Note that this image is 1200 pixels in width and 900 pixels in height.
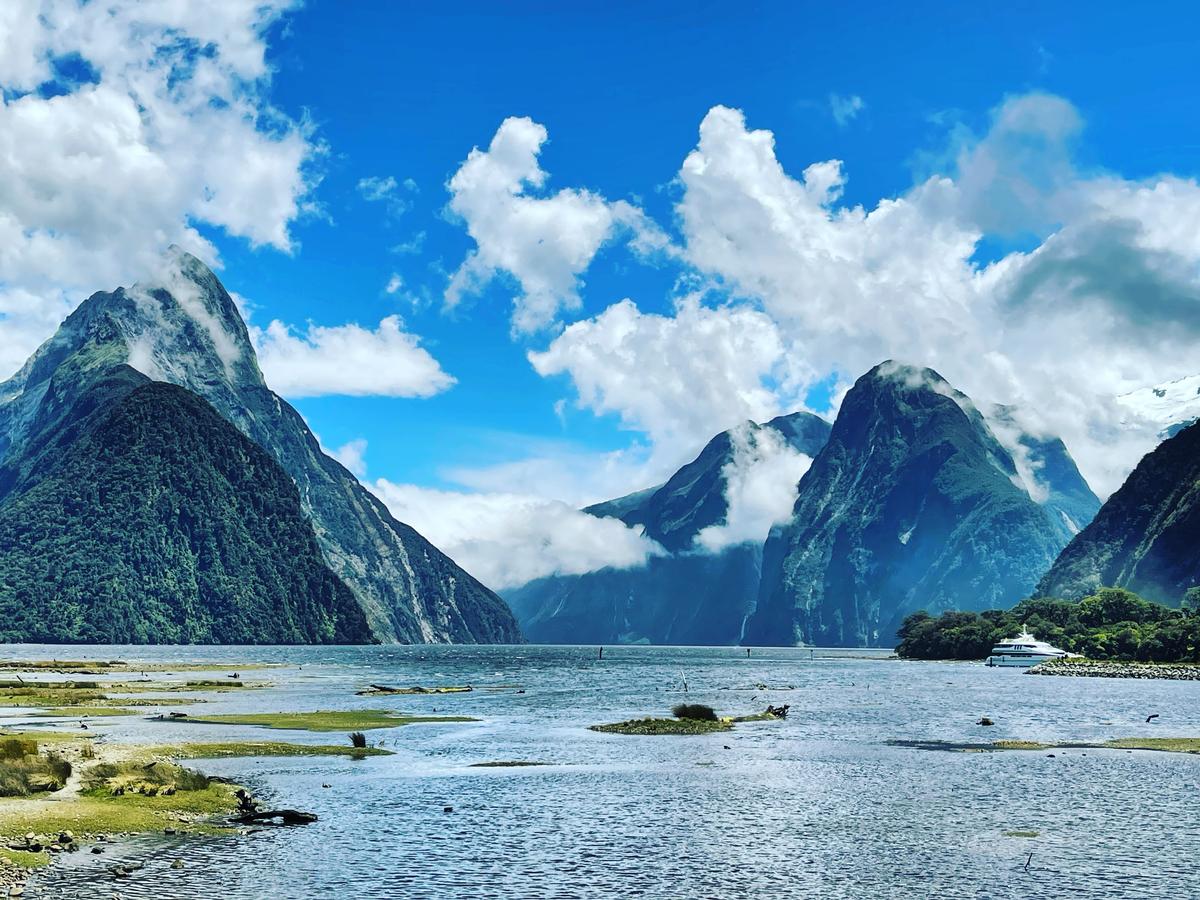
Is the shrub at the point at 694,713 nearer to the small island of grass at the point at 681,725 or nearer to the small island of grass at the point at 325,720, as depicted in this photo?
the small island of grass at the point at 681,725

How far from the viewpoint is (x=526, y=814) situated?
178ft

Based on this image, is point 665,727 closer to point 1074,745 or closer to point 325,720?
point 325,720

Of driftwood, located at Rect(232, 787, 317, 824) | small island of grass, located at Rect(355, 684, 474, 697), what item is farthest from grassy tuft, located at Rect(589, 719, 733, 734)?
small island of grass, located at Rect(355, 684, 474, 697)

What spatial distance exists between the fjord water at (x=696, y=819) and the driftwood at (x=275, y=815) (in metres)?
1.05

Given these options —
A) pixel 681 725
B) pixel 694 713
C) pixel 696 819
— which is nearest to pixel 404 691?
pixel 694 713

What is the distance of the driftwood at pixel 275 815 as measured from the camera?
49284 millimetres

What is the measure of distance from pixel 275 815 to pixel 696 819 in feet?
63.2

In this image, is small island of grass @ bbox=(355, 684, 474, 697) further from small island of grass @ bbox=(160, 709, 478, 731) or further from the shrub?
the shrub

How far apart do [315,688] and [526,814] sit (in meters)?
109

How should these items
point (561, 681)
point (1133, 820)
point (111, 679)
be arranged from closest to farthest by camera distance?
point (1133, 820) → point (111, 679) → point (561, 681)

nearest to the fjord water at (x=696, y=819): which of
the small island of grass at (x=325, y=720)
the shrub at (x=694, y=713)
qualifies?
the small island of grass at (x=325, y=720)

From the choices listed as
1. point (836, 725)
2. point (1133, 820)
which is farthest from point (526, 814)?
point (836, 725)

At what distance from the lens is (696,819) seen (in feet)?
174

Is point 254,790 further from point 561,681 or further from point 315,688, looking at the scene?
point 561,681
